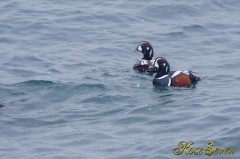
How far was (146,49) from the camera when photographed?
18781 millimetres

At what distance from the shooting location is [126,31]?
2172cm

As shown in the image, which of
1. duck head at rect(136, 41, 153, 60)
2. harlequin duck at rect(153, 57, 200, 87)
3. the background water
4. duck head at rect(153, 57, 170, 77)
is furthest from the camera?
duck head at rect(136, 41, 153, 60)

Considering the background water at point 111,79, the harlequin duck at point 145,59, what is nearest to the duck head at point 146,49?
the harlequin duck at point 145,59

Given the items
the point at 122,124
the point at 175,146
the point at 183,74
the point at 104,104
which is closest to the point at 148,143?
the point at 175,146

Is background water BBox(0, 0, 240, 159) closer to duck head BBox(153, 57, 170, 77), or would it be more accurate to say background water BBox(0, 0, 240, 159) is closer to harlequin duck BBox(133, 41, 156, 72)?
harlequin duck BBox(133, 41, 156, 72)

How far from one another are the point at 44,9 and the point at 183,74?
8.62m

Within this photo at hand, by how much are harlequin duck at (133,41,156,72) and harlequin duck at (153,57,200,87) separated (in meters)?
0.86

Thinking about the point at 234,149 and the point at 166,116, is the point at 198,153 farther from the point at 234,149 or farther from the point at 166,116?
the point at 166,116

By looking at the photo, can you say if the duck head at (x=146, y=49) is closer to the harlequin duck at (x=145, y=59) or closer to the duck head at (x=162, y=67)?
the harlequin duck at (x=145, y=59)

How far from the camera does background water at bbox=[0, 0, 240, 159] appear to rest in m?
12.2

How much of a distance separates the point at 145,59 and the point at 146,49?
259 mm

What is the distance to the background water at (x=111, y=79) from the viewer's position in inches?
481

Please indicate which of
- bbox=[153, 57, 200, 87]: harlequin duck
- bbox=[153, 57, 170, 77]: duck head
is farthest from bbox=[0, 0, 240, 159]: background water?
bbox=[153, 57, 170, 77]: duck head

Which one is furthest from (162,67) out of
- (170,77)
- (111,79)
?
(111,79)
